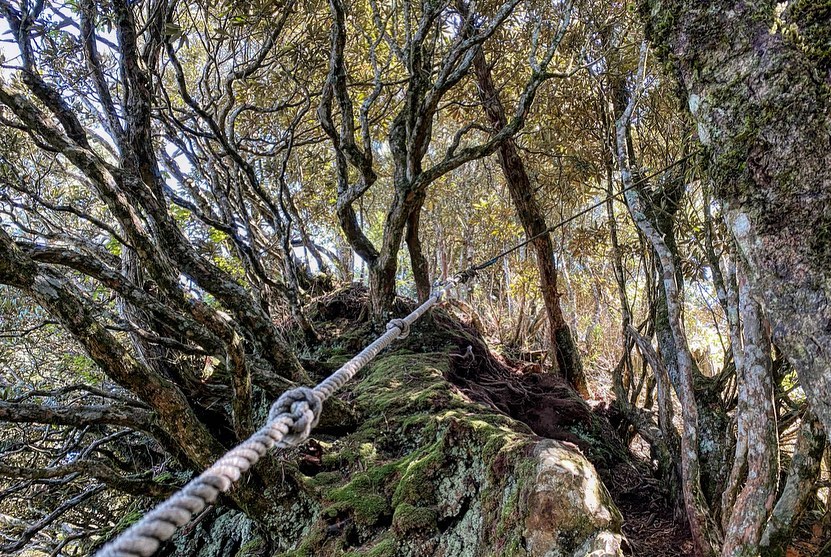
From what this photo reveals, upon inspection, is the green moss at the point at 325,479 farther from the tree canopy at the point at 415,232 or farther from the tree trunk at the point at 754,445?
the tree trunk at the point at 754,445

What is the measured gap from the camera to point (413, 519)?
2.12m

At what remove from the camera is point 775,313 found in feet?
4.15

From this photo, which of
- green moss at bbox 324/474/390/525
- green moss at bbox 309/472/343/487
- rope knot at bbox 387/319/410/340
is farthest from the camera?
green moss at bbox 309/472/343/487

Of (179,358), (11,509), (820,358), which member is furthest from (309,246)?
(820,358)

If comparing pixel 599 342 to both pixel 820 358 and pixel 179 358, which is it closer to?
pixel 179 358

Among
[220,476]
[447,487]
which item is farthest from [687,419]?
[220,476]

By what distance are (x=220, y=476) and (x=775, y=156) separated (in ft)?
4.99

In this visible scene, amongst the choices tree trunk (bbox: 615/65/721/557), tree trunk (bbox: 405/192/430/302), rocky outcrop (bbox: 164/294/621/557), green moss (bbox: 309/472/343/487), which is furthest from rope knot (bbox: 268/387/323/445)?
tree trunk (bbox: 405/192/430/302)

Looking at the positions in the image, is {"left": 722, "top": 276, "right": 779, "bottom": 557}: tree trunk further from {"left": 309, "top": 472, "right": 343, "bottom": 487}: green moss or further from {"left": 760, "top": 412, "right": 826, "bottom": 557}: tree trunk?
{"left": 309, "top": 472, "right": 343, "bottom": 487}: green moss

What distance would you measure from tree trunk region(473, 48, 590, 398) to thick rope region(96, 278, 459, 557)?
173 inches

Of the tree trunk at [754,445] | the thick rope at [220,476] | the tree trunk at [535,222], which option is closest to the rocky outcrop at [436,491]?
the tree trunk at [754,445]

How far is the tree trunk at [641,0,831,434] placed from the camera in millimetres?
1192

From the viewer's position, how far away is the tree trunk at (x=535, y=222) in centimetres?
525

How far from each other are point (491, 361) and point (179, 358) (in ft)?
9.40
